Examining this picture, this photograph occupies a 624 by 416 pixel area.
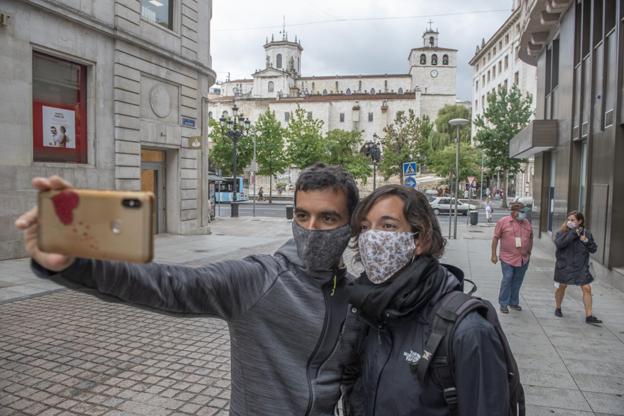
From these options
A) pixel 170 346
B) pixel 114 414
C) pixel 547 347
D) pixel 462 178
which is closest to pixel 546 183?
pixel 547 347

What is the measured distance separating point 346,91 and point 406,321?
12259 centimetres

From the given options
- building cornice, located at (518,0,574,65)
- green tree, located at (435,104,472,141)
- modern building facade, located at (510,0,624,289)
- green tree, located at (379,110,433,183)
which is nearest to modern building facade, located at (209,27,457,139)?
green tree, located at (435,104,472,141)

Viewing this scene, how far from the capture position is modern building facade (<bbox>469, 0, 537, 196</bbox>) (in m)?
58.4

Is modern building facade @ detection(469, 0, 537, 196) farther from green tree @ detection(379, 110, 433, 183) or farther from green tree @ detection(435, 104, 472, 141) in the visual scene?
green tree @ detection(379, 110, 433, 183)

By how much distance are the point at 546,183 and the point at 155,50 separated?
50.4 ft

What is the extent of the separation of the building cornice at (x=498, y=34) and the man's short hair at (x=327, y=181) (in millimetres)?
58459

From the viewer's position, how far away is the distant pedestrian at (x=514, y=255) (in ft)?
28.5

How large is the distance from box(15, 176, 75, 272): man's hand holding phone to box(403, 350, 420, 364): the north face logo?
1188 mm

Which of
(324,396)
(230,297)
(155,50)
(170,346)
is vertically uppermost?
(155,50)

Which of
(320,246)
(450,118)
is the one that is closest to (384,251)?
(320,246)

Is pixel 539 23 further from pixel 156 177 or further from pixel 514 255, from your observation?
pixel 156 177

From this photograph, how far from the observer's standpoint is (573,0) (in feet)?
49.3

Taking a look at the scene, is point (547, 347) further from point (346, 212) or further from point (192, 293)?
point (192, 293)

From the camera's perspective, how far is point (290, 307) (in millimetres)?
1896
